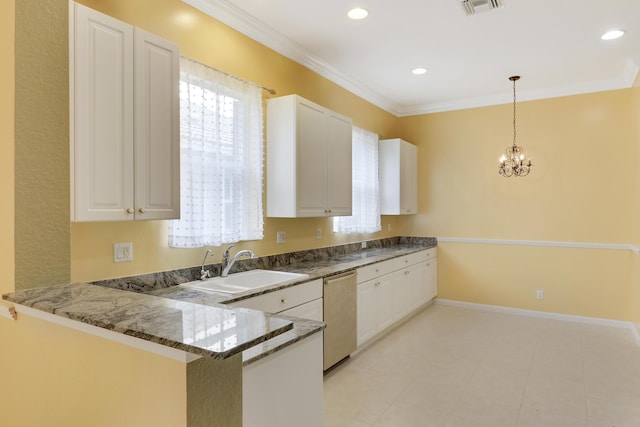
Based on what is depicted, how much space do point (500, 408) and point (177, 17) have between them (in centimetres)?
351

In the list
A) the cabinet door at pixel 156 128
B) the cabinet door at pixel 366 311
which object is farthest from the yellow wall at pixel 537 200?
the cabinet door at pixel 156 128

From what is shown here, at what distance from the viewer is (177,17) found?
8.91 feet

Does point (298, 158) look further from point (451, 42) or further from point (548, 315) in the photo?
point (548, 315)

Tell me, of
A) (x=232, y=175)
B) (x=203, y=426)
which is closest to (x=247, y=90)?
(x=232, y=175)

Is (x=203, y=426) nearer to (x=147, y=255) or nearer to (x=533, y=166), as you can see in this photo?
(x=147, y=255)

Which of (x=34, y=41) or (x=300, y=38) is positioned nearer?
(x=34, y=41)

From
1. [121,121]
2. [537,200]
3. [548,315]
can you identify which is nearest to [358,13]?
[121,121]

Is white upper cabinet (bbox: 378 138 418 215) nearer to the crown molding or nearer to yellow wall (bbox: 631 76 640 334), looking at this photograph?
the crown molding

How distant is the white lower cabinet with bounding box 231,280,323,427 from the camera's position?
1300 mm

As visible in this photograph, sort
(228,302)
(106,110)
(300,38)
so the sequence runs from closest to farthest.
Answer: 1. (106,110)
2. (228,302)
3. (300,38)

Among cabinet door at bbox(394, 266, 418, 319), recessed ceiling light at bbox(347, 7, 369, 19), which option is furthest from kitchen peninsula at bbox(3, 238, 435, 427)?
cabinet door at bbox(394, 266, 418, 319)

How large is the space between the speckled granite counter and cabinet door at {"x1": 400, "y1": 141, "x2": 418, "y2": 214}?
4.51m

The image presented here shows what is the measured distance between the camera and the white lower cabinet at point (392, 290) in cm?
387

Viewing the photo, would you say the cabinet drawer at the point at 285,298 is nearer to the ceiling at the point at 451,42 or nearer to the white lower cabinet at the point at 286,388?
the white lower cabinet at the point at 286,388
